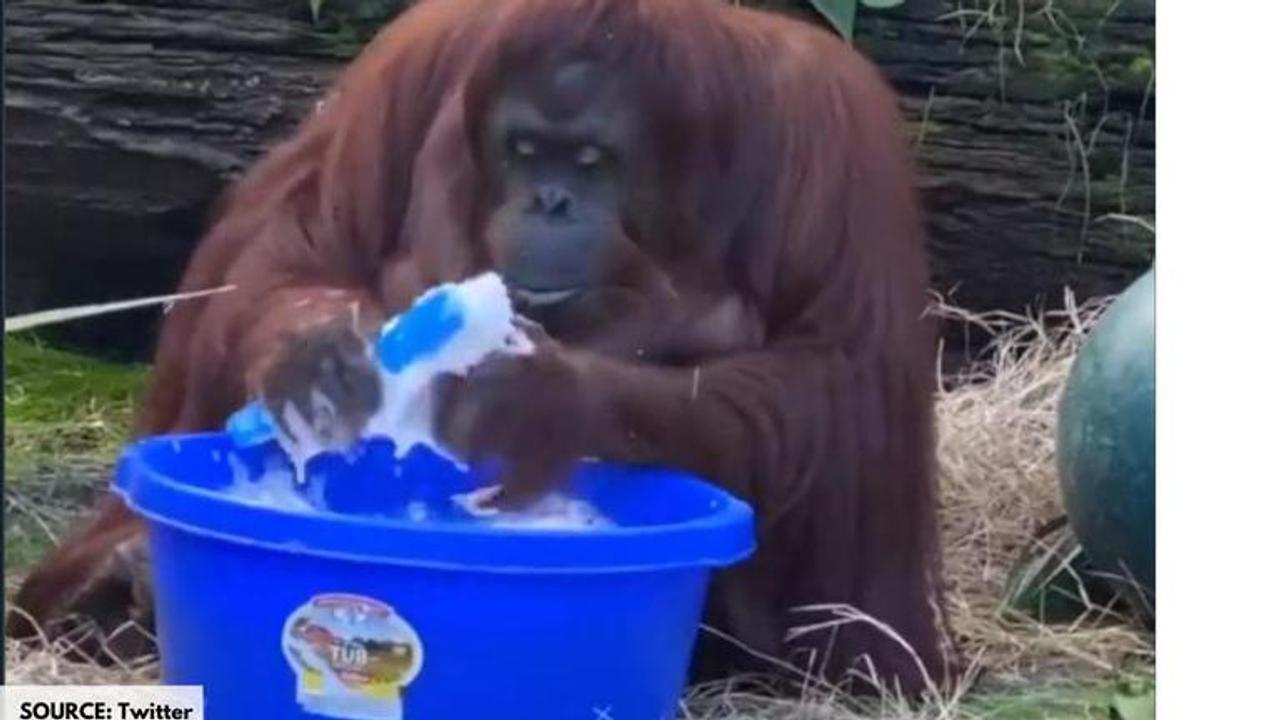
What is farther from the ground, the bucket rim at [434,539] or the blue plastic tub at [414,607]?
the bucket rim at [434,539]

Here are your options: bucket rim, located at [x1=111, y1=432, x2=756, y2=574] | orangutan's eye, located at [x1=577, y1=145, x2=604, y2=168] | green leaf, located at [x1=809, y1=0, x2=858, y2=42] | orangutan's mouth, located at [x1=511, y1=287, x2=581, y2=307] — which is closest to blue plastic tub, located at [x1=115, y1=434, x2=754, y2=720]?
bucket rim, located at [x1=111, y1=432, x2=756, y2=574]

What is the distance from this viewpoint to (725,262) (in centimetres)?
243

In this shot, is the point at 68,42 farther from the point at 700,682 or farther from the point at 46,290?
the point at 700,682

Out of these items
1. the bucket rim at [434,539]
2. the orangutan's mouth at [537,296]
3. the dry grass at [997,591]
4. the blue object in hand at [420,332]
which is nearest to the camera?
the bucket rim at [434,539]

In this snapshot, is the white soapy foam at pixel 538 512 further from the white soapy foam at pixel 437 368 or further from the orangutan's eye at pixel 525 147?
the orangutan's eye at pixel 525 147

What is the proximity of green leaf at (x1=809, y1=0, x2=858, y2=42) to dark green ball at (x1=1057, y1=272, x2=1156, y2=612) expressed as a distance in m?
0.29

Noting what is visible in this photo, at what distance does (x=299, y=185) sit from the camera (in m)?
2.49

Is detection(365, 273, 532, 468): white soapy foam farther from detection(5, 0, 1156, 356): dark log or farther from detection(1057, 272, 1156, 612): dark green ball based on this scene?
detection(1057, 272, 1156, 612): dark green ball

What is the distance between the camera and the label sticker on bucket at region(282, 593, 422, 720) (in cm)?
217

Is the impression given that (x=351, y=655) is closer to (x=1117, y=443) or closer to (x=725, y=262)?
(x=725, y=262)

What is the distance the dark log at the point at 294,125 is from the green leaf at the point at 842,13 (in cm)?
2

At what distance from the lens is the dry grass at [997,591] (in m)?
2.44
